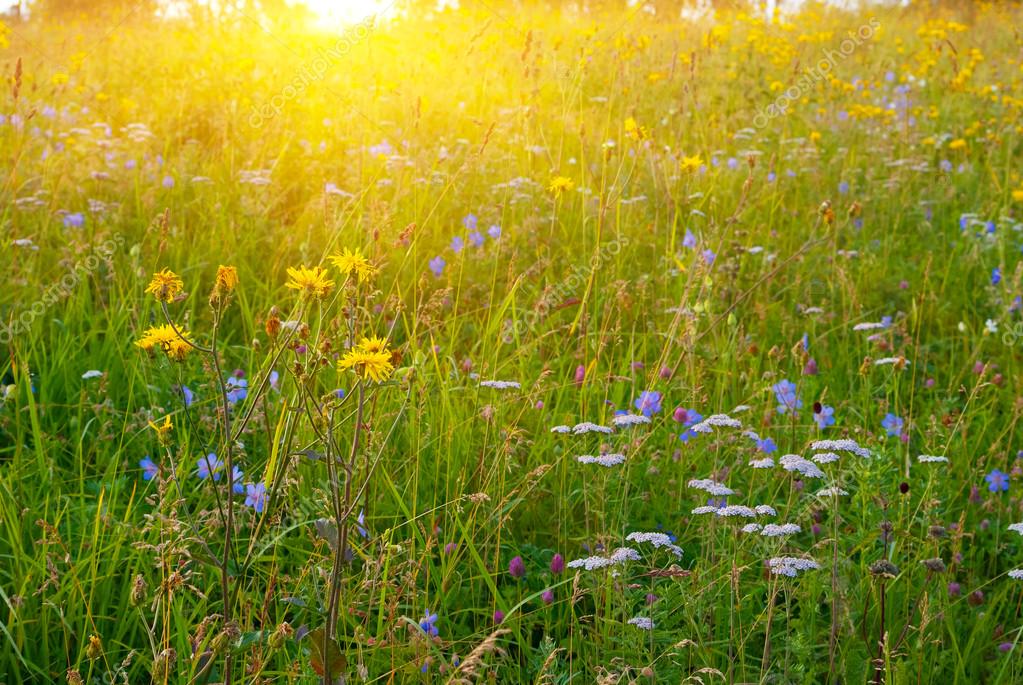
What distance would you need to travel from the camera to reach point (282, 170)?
13.3 feet

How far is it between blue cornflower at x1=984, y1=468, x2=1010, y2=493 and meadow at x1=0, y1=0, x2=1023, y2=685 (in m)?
0.03

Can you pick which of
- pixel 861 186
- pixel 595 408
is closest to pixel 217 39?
pixel 861 186

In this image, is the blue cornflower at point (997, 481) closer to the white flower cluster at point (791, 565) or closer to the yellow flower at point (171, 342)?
the white flower cluster at point (791, 565)

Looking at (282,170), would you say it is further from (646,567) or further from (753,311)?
(646,567)

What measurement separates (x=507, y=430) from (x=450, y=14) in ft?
17.5

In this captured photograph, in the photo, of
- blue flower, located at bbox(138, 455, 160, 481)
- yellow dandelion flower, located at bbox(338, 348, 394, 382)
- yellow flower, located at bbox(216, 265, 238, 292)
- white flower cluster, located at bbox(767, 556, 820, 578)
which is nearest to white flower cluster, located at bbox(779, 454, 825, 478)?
white flower cluster, located at bbox(767, 556, 820, 578)

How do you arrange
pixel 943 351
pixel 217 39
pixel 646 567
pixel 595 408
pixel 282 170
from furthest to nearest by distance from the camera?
pixel 217 39, pixel 282 170, pixel 943 351, pixel 595 408, pixel 646 567

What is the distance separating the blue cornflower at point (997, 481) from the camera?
7.14ft

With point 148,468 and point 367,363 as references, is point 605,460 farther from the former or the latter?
point 148,468

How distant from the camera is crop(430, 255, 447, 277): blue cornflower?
309 centimetres

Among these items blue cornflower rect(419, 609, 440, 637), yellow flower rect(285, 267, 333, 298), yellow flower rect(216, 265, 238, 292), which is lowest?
blue cornflower rect(419, 609, 440, 637)

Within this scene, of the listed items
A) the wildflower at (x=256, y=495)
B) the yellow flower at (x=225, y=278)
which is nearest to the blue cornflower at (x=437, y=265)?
the wildflower at (x=256, y=495)

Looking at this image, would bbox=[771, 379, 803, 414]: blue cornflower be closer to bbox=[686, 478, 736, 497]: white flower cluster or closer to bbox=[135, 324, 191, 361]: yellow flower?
bbox=[686, 478, 736, 497]: white flower cluster

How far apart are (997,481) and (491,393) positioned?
1.22m
